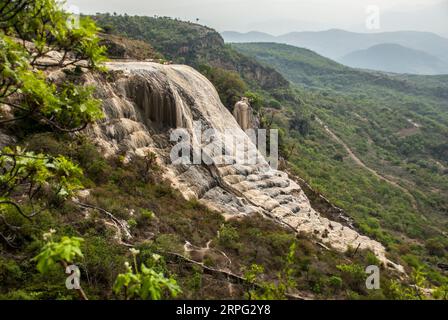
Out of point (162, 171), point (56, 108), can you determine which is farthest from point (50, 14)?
point (162, 171)

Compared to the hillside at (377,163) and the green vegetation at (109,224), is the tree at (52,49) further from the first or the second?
the hillside at (377,163)

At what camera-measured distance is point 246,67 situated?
4911 inches

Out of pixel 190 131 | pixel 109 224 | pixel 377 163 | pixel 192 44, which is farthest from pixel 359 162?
pixel 109 224

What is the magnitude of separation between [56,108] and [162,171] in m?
17.7

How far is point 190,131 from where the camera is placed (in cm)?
2611

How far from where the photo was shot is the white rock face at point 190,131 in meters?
23.2

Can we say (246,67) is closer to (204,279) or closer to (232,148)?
(232,148)

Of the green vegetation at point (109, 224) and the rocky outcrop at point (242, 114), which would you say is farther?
the rocky outcrop at point (242, 114)

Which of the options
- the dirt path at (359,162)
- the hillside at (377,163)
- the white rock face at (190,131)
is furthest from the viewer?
the dirt path at (359,162)

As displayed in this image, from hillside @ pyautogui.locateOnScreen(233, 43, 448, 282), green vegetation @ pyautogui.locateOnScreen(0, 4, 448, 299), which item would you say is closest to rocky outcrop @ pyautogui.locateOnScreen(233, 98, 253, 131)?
green vegetation @ pyautogui.locateOnScreen(0, 4, 448, 299)

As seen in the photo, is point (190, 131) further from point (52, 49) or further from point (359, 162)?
point (359, 162)

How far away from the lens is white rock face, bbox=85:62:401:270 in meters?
23.2

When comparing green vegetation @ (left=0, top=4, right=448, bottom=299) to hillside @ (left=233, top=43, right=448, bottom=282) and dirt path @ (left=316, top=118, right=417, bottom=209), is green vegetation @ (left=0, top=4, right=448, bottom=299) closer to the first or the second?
hillside @ (left=233, top=43, right=448, bottom=282)

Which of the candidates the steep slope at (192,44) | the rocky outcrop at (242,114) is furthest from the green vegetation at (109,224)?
the steep slope at (192,44)
